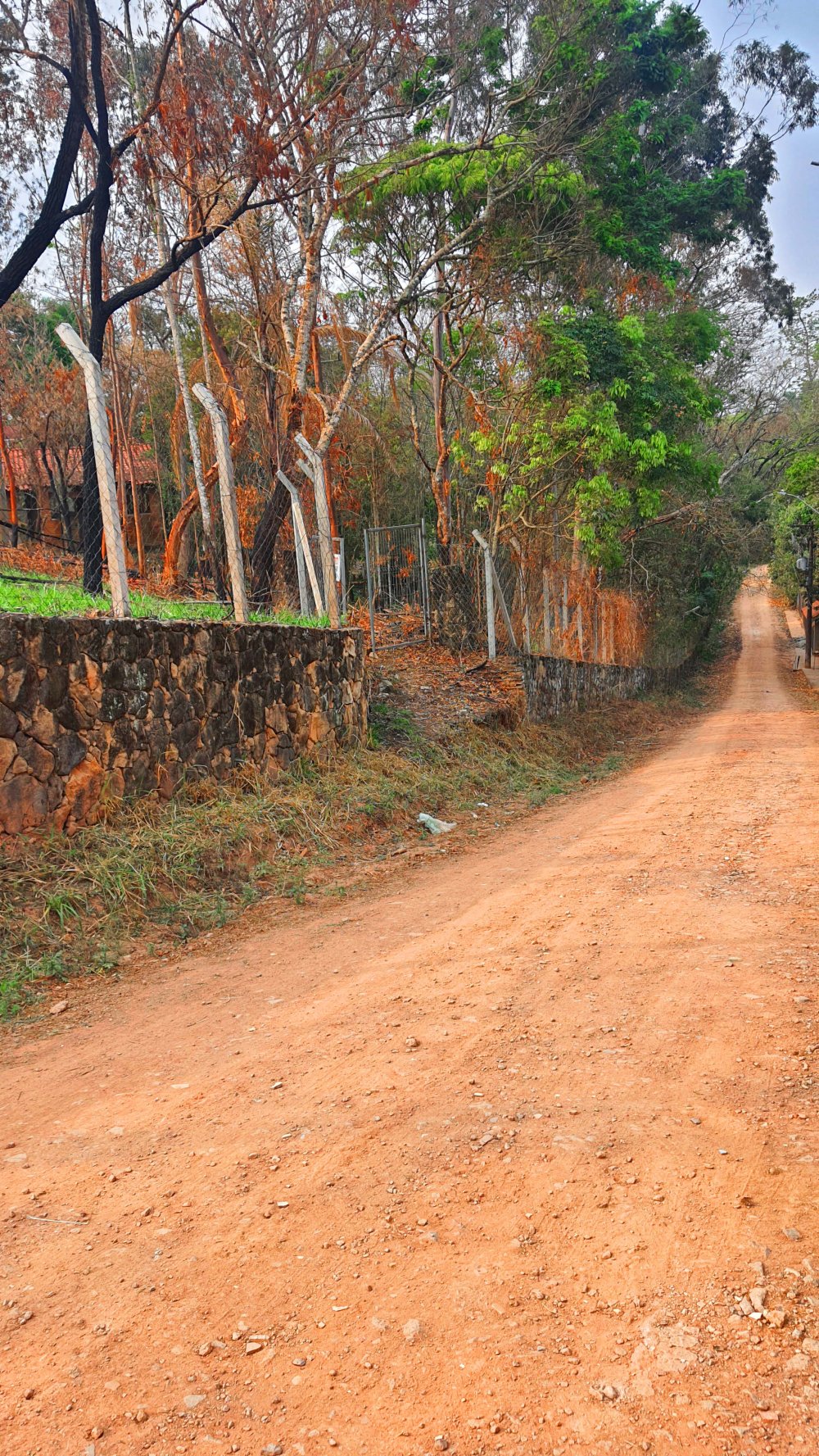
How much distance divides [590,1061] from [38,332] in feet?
77.7

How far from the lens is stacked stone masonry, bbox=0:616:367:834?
539cm

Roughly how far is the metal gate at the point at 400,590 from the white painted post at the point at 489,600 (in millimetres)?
876

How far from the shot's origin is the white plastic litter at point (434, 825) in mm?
8211

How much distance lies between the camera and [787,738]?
14391 mm

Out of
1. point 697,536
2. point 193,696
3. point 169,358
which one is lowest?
point 193,696

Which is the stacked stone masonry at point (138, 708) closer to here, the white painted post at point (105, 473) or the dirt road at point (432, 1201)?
the white painted post at point (105, 473)

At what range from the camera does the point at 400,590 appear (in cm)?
1345

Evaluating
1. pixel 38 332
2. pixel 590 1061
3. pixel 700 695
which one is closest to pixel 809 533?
pixel 700 695

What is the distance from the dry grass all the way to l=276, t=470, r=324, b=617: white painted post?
146 centimetres

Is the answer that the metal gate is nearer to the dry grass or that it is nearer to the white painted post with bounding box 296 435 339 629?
the dry grass

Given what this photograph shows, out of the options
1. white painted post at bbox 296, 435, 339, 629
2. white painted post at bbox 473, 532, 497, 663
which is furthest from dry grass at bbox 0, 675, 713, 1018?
white painted post at bbox 473, 532, 497, 663

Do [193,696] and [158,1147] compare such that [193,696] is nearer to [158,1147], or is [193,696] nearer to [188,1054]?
[188,1054]

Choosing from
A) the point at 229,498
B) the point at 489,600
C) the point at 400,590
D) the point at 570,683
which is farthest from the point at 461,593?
the point at 229,498

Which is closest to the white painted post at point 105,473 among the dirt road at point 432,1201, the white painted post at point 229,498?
the white painted post at point 229,498
